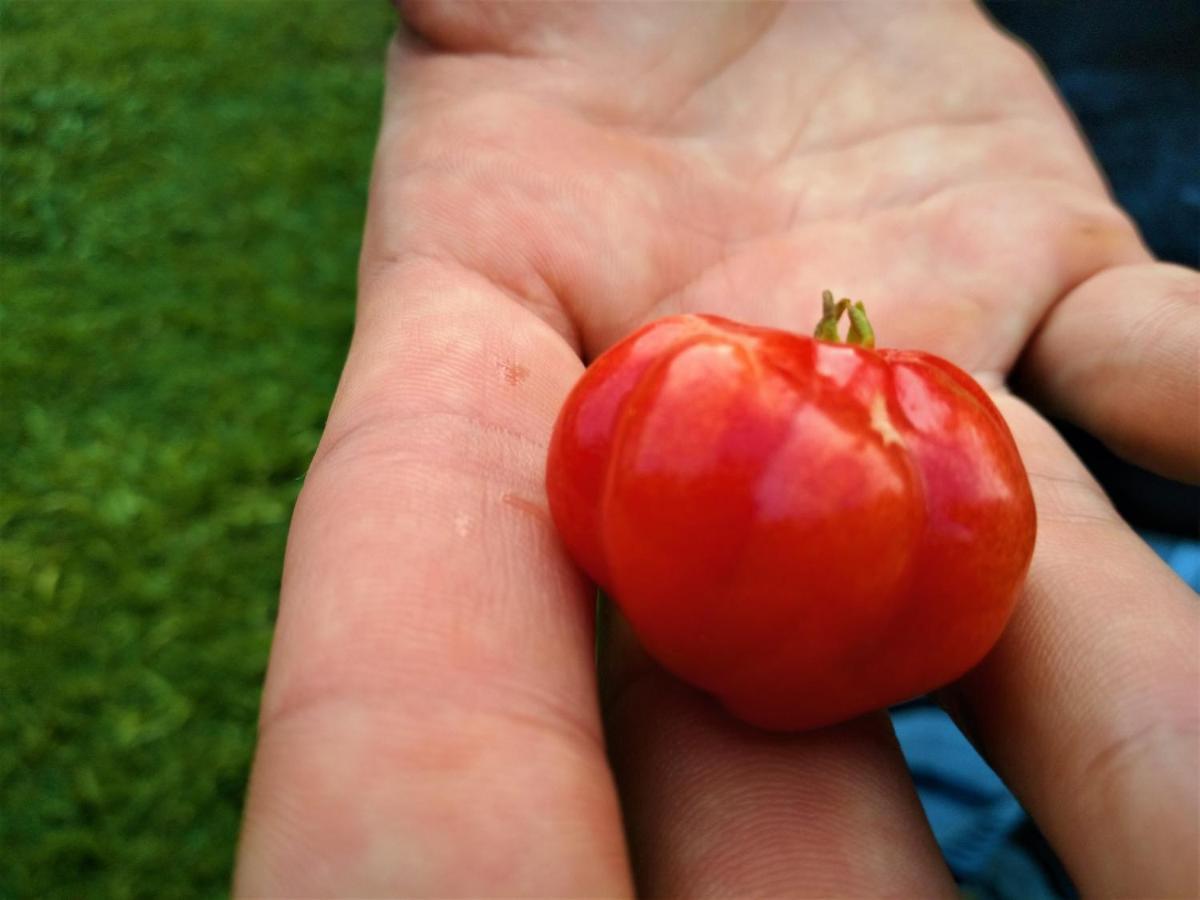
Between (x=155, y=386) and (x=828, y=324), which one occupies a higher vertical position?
(x=828, y=324)

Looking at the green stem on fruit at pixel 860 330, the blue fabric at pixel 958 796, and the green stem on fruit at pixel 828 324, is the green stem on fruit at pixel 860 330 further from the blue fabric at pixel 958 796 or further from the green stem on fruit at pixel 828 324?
the blue fabric at pixel 958 796

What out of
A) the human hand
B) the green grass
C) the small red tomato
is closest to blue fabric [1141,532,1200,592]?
the human hand

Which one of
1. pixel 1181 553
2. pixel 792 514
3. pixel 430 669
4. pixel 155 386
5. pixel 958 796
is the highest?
pixel 792 514

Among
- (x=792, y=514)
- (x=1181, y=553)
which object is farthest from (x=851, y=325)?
(x=1181, y=553)

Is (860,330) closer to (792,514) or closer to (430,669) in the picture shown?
(792,514)

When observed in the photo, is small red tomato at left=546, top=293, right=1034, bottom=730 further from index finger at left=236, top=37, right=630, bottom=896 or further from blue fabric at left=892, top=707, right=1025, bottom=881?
blue fabric at left=892, top=707, right=1025, bottom=881

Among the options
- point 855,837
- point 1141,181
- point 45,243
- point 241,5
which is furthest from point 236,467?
point 241,5

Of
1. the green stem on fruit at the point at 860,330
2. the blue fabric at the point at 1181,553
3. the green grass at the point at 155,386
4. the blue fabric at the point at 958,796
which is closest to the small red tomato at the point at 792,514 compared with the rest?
the green stem on fruit at the point at 860,330
